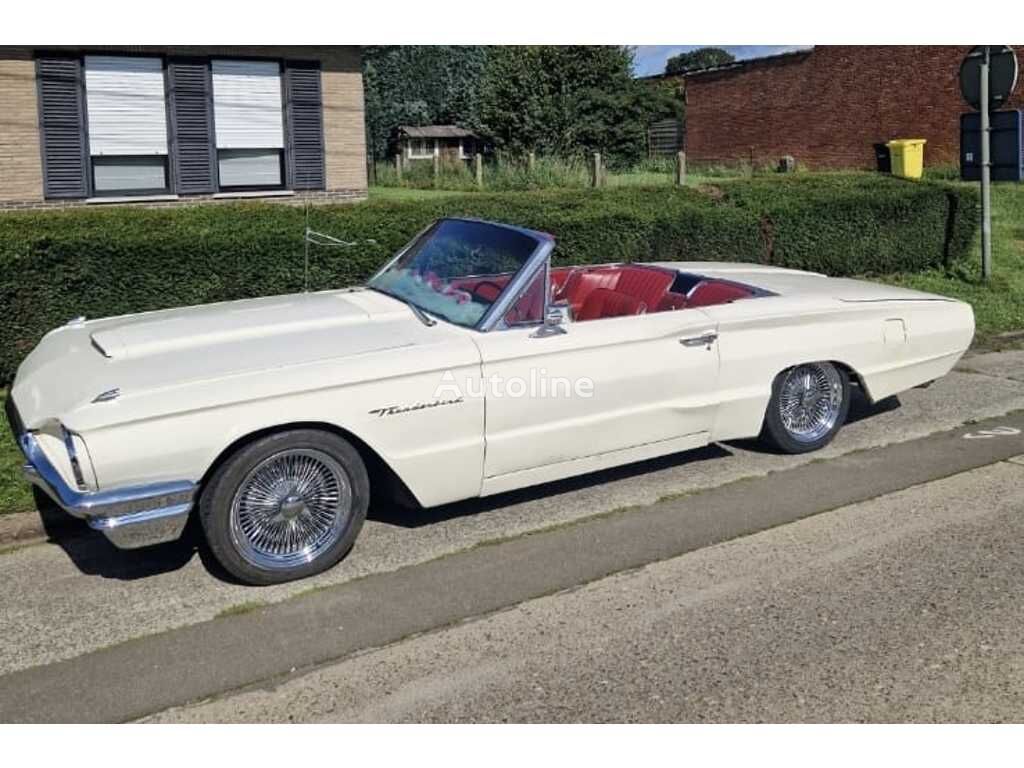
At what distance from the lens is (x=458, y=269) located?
532 cm

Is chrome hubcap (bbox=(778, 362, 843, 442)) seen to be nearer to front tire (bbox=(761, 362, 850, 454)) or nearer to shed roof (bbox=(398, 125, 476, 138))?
front tire (bbox=(761, 362, 850, 454))

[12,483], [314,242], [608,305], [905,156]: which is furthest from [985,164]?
[12,483]

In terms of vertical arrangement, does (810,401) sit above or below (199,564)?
above

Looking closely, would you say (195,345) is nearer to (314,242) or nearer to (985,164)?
(314,242)

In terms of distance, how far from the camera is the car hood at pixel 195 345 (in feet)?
13.8

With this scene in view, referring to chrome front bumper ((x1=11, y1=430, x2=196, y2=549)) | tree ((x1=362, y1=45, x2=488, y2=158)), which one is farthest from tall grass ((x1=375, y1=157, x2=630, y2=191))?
tree ((x1=362, y1=45, x2=488, y2=158))

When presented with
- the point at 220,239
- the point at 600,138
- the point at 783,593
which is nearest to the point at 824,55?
the point at 600,138

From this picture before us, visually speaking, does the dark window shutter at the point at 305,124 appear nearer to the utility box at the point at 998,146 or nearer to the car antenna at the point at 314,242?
the car antenna at the point at 314,242

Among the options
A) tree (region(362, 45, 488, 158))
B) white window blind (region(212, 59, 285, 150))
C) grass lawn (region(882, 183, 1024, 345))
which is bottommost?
grass lawn (region(882, 183, 1024, 345))

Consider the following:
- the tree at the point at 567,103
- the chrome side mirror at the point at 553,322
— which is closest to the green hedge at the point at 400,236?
the chrome side mirror at the point at 553,322

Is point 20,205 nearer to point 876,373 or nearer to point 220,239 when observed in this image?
point 220,239

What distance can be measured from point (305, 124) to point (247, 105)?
106 centimetres

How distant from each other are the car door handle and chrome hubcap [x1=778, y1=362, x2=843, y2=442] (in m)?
0.70

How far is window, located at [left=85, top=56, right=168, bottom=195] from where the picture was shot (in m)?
15.4
